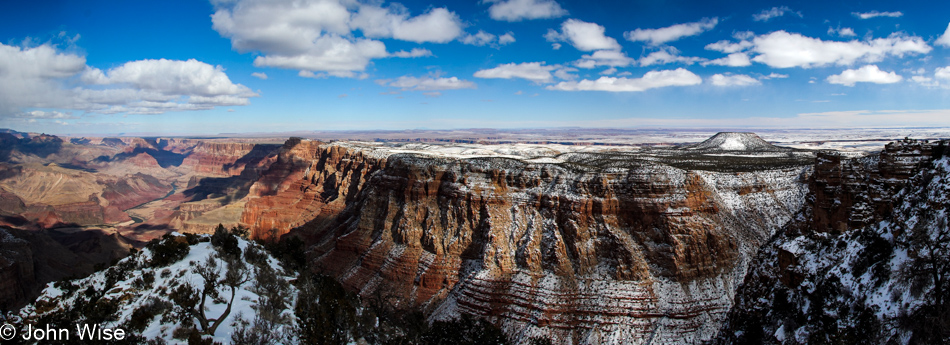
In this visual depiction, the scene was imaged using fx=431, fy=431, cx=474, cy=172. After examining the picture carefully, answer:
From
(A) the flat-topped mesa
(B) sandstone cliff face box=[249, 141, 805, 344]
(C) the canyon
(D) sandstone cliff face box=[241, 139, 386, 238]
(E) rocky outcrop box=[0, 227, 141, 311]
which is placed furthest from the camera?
(A) the flat-topped mesa

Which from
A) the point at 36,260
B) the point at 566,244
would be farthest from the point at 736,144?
the point at 36,260

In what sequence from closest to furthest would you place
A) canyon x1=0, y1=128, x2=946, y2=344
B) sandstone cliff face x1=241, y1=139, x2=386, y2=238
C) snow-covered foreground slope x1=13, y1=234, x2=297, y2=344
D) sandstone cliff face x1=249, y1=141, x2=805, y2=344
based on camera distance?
1. snow-covered foreground slope x1=13, y1=234, x2=297, y2=344
2. canyon x1=0, y1=128, x2=946, y2=344
3. sandstone cliff face x1=249, y1=141, x2=805, y2=344
4. sandstone cliff face x1=241, y1=139, x2=386, y2=238

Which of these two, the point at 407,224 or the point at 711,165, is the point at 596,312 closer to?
the point at 407,224

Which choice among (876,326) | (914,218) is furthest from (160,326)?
(914,218)

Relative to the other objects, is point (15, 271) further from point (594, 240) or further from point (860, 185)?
point (860, 185)

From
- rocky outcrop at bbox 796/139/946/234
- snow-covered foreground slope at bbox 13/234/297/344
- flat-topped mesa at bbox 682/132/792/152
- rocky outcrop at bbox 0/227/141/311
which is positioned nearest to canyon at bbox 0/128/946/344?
rocky outcrop at bbox 796/139/946/234

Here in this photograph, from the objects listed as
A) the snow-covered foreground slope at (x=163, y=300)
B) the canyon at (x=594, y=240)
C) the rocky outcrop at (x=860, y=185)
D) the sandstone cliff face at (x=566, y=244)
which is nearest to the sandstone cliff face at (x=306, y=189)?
the canyon at (x=594, y=240)

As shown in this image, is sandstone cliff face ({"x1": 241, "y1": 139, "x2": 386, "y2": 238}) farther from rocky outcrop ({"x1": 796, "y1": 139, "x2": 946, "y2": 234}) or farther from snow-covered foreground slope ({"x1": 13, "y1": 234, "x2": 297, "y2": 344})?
rocky outcrop ({"x1": 796, "y1": 139, "x2": 946, "y2": 234})

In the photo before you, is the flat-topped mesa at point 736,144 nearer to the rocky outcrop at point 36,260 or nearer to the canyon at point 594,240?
the canyon at point 594,240
